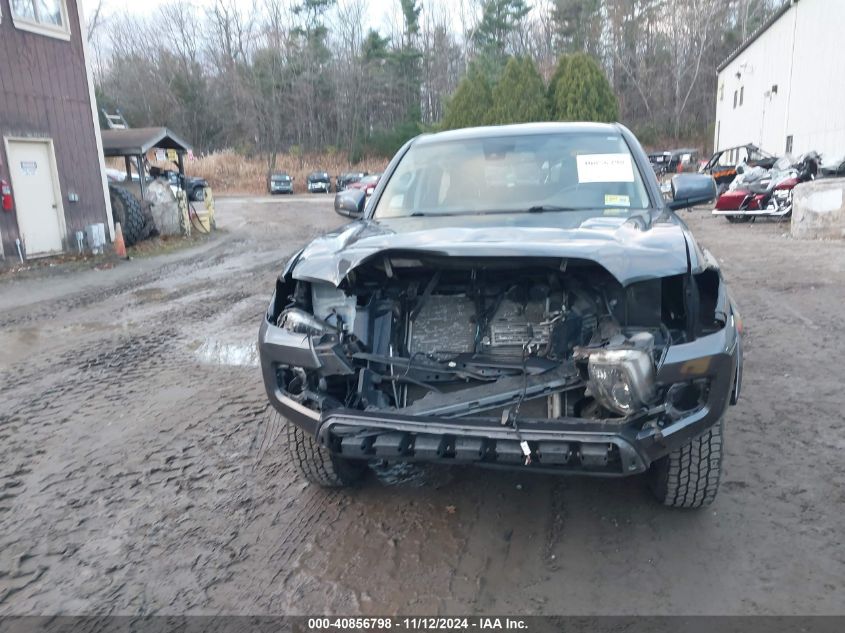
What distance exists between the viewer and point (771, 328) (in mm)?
6566

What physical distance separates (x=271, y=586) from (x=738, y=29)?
59.4 meters

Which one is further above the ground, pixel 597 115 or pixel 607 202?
pixel 597 115

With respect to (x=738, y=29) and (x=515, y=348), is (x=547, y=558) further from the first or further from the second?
(x=738, y=29)

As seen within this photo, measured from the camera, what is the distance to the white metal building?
21719 mm

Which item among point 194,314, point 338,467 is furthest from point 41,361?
point 338,467

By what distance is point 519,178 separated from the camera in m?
4.33

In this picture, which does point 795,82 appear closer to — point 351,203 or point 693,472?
point 351,203

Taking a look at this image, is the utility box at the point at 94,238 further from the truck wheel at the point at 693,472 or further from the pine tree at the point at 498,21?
the pine tree at the point at 498,21

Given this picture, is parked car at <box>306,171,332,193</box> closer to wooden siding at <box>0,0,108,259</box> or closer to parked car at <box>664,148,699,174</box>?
parked car at <box>664,148,699,174</box>

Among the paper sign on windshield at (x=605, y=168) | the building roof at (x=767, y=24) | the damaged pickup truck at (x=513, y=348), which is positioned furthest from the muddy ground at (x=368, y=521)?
the building roof at (x=767, y=24)

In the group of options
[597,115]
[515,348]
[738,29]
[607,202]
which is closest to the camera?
[515,348]

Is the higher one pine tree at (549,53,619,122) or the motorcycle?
pine tree at (549,53,619,122)

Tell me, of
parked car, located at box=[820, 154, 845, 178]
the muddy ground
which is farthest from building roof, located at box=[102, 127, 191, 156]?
parked car, located at box=[820, 154, 845, 178]

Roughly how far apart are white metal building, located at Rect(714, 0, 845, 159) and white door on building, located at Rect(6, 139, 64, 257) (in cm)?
2034
